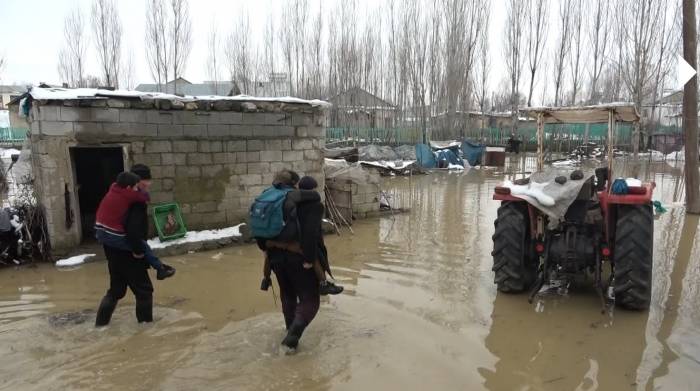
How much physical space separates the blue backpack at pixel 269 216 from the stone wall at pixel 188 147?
14.6 ft

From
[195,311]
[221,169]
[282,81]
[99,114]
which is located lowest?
[195,311]

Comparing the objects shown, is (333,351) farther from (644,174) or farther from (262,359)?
(644,174)

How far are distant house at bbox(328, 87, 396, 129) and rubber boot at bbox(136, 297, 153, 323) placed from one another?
79.0 ft

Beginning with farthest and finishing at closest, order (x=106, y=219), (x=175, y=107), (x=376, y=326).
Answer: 1. (x=175, y=107)
2. (x=376, y=326)
3. (x=106, y=219)

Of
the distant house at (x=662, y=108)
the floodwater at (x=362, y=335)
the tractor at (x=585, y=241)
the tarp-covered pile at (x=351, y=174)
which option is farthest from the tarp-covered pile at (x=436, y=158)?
the tractor at (x=585, y=241)

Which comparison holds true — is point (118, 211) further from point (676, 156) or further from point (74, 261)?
point (676, 156)

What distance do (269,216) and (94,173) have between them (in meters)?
6.81

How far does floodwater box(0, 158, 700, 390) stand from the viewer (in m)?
3.64

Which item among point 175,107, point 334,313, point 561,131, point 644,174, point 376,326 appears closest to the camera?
point 376,326

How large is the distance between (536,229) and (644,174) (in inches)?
623

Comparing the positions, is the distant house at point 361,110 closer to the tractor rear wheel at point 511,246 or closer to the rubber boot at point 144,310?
the tractor rear wheel at point 511,246

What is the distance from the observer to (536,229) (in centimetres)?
528

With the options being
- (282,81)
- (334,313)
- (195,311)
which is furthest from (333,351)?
(282,81)

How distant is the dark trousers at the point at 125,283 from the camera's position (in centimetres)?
438
